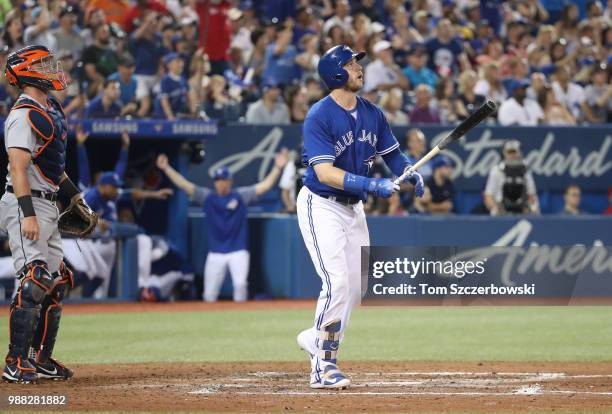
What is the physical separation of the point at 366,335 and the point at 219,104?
606 centimetres

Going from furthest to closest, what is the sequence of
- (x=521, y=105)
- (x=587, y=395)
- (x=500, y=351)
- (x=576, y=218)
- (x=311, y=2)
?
(x=311, y=2) < (x=521, y=105) < (x=576, y=218) < (x=500, y=351) < (x=587, y=395)

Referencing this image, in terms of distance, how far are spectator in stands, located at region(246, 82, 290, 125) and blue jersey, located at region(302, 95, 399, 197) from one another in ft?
29.9

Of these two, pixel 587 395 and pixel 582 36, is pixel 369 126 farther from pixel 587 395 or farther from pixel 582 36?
pixel 582 36

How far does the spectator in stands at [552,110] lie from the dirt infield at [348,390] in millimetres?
9670

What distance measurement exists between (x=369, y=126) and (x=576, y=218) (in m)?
9.09

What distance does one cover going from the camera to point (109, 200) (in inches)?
578

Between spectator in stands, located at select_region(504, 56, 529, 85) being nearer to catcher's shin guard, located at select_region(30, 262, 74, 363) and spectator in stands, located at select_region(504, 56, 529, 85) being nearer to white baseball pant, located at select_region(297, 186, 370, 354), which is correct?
white baseball pant, located at select_region(297, 186, 370, 354)

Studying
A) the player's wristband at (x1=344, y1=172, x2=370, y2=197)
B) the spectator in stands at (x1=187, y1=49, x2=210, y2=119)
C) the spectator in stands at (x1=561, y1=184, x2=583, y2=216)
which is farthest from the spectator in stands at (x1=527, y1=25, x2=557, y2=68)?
the player's wristband at (x1=344, y1=172, x2=370, y2=197)

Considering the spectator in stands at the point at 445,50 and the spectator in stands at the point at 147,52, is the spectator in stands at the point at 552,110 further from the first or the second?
the spectator in stands at the point at 147,52

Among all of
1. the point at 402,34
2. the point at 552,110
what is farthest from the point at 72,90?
the point at 552,110

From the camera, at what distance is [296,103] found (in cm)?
1677

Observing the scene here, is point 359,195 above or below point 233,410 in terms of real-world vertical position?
above

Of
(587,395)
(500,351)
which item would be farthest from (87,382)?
(500,351)

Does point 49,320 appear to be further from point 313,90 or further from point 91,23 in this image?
point 313,90
